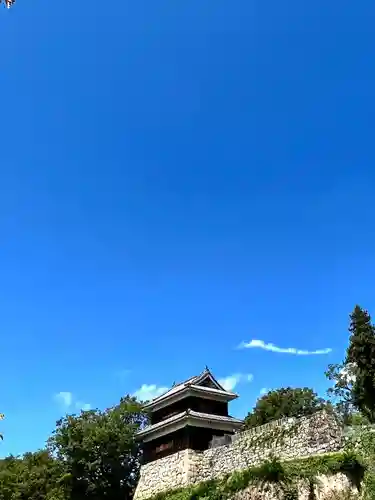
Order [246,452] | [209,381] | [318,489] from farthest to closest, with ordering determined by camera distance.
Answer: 1. [209,381]
2. [246,452]
3. [318,489]

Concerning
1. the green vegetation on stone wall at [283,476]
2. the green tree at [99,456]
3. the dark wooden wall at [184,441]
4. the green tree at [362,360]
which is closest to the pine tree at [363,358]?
the green tree at [362,360]

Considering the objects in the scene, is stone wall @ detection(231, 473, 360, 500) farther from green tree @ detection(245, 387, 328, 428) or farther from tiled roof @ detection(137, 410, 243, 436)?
green tree @ detection(245, 387, 328, 428)

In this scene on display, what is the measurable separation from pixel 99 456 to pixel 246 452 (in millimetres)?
12500

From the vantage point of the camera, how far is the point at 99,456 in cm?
3366

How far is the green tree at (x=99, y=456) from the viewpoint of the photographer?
33562mm

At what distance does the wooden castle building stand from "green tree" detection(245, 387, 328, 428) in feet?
44.9

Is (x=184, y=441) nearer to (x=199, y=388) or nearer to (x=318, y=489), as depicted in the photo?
(x=199, y=388)

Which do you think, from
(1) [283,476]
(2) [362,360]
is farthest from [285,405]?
(1) [283,476]

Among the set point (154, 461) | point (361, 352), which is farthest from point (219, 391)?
point (361, 352)

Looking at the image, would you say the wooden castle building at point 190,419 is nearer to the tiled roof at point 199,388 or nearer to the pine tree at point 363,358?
the tiled roof at point 199,388

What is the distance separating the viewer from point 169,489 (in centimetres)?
2831

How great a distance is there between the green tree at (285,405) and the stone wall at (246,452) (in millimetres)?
15529

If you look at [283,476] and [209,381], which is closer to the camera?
[283,476]

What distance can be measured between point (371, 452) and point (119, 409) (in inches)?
880
